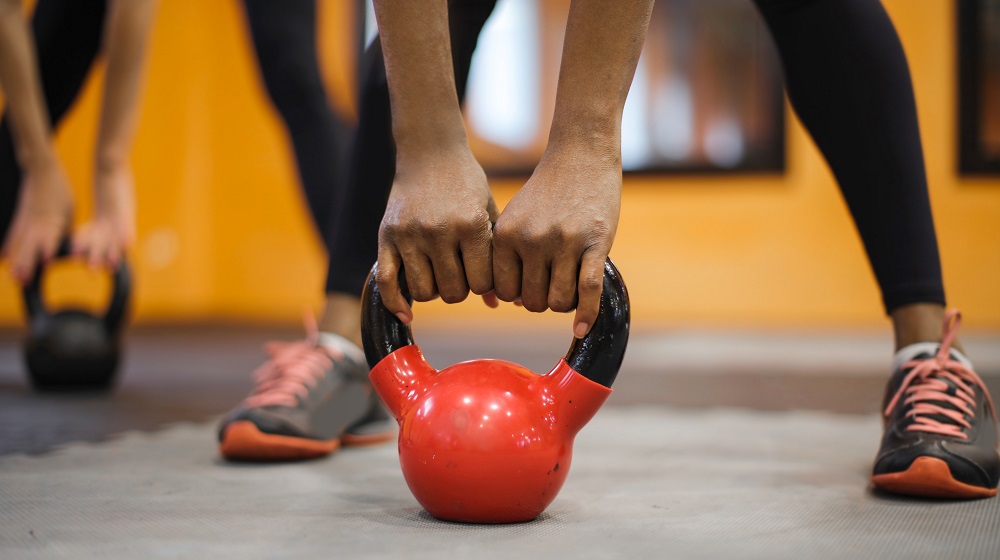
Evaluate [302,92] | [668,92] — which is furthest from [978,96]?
[302,92]

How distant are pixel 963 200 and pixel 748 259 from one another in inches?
39.4

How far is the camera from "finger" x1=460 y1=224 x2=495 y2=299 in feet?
2.52

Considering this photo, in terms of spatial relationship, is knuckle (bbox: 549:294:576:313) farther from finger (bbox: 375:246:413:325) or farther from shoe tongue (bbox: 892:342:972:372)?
shoe tongue (bbox: 892:342:972:372)

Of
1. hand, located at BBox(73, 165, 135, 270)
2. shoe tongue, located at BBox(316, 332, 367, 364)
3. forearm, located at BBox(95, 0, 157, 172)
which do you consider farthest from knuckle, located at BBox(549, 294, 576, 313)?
forearm, located at BBox(95, 0, 157, 172)

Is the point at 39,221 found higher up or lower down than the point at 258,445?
higher up

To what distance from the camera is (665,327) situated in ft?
13.2

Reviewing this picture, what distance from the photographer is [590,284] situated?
0.75m

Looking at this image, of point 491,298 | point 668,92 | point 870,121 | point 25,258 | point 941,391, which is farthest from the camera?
point 668,92

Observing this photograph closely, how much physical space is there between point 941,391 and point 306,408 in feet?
2.51

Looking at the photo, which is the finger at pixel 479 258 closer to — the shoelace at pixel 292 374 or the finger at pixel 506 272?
the finger at pixel 506 272

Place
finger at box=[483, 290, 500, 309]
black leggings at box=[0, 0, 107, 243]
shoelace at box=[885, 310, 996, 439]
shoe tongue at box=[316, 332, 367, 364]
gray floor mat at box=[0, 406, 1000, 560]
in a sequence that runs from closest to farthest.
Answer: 1. gray floor mat at box=[0, 406, 1000, 560]
2. finger at box=[483, 290, 500, 309]
3. shoelace at box=[885, 310, 996, 439]
4. shoe tongue at box=[316, 332, 367, 364]
5. black leggings at box=[0, 0, 107, 243]

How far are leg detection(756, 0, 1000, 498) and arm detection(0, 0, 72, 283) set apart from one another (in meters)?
1.45

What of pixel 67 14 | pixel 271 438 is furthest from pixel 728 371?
pixel 67 14

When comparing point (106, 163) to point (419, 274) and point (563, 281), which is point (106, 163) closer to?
point (419, 274)
